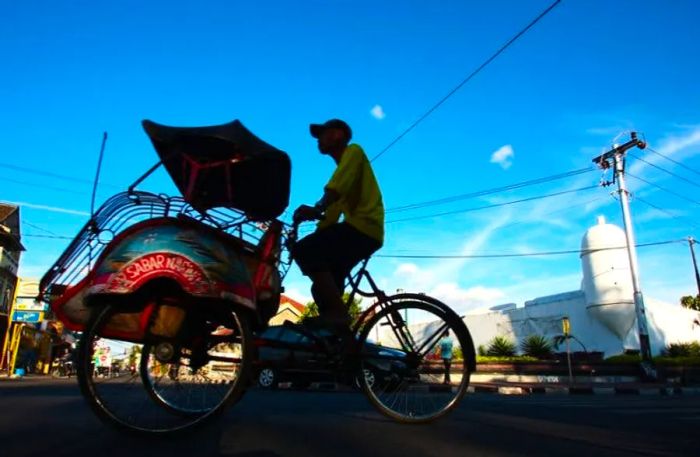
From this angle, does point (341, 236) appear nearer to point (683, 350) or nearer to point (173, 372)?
point (173, 372)

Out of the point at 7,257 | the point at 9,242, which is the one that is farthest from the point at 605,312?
the point at 7,257

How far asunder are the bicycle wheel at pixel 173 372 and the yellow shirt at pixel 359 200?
3.55 ft

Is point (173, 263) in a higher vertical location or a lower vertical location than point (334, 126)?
lower

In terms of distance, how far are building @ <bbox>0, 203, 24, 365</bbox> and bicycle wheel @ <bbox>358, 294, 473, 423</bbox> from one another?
3173 cm

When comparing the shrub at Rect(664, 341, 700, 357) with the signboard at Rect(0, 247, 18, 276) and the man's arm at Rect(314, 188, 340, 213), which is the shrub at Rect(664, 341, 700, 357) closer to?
the man's arm at Rect(314, 188, 340, 213)

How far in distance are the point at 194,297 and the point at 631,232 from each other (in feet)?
82.1

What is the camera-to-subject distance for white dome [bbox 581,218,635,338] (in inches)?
1061

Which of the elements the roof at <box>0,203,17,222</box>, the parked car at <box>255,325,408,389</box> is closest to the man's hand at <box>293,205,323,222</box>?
the parked car at <box>255,325,408,389</box>

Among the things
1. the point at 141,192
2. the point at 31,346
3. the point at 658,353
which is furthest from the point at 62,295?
the point at 31,346

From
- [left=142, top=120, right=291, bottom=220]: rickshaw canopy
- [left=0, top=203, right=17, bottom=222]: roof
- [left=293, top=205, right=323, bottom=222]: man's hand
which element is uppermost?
[left=0, top=203, right=17, bottom=222]: roof

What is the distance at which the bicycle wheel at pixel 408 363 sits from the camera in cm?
388

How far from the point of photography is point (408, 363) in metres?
4.15

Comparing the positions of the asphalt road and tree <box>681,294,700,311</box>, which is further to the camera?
tree <box>681,294,700,311</box>

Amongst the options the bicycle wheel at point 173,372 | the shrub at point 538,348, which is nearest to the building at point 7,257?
the shrub at point 538,348
